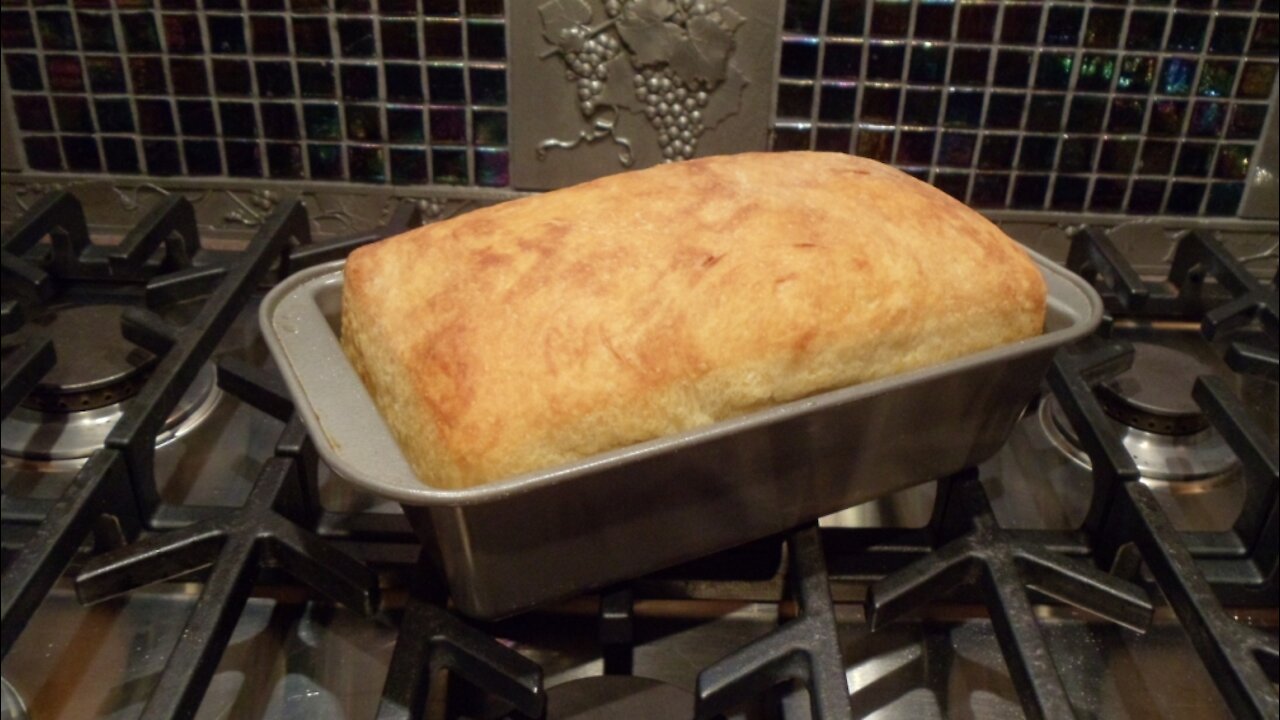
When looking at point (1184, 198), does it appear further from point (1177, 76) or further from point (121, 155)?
point (121, 155)

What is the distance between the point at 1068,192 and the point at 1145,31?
0.13 metres

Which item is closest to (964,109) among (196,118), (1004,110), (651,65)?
(1004,110)

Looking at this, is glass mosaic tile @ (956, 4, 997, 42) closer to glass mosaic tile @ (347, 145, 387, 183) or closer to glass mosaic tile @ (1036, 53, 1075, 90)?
glass mosaic tile @ (1036, 53, 1075, 90)

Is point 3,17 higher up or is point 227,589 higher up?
point 3,17

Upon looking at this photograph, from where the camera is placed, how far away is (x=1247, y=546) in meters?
0.61

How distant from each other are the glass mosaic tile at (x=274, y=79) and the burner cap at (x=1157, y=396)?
63 centimetres

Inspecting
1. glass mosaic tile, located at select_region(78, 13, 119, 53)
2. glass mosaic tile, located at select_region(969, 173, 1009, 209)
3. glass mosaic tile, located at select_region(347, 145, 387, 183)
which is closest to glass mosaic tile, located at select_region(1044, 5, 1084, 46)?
glass mosaic tile, located at select_region(969, 173, 1009, 209)

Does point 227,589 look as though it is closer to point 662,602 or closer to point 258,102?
point 662,602

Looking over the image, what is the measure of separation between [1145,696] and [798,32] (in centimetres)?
49

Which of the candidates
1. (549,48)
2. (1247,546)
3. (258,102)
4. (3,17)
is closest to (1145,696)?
(1247,546)

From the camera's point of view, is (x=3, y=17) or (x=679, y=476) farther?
(x=3, y=17)

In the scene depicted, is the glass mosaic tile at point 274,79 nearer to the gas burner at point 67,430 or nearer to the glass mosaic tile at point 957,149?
the gas burner at point 67,430

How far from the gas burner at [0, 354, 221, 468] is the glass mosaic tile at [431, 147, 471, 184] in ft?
0.82

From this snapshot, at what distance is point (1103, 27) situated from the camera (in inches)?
30.1
